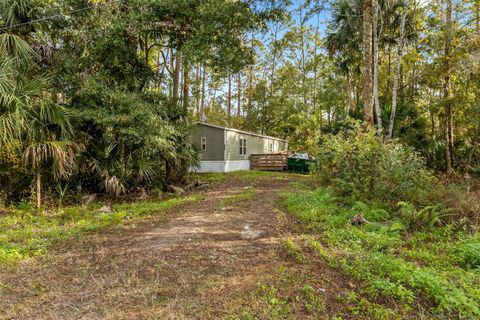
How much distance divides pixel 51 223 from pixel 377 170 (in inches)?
256

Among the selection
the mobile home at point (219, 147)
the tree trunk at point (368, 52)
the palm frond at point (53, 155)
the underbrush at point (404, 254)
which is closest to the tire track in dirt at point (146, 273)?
the underbrush at point (404, 254)

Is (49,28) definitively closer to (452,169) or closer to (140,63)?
(140,63)

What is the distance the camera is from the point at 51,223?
5582 millimetres

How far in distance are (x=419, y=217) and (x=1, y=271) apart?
19.3 feet

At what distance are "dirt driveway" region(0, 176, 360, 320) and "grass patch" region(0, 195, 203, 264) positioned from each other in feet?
1.18

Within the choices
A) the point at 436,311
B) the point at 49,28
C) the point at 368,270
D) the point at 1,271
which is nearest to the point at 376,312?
the point at 436,311

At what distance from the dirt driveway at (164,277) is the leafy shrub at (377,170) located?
2.17 meters

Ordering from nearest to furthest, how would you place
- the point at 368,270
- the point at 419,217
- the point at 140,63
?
the point at 368,270
the point at 419,217
the point at 140,63

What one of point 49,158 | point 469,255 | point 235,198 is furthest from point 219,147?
point 469,255

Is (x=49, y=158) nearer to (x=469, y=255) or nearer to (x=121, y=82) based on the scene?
(x=121, y=82)

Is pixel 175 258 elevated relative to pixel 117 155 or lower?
lower

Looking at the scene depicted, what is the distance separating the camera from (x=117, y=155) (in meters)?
7.93

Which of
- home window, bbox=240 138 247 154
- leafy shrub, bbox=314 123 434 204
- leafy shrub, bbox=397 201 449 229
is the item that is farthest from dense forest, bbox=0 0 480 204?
home window, bbox=240 138 247 154

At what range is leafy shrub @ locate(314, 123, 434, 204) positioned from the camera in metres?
5.52
